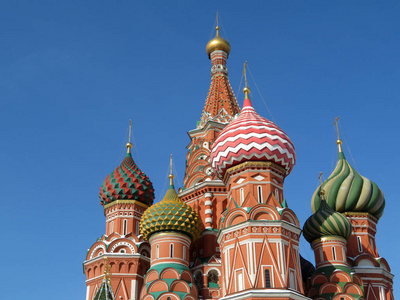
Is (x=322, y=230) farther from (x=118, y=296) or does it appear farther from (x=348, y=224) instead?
(x=118, y=296)

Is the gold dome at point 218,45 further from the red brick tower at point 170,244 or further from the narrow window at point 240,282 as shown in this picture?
the narrow window at point 240,282

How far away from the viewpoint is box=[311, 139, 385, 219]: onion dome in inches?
1053

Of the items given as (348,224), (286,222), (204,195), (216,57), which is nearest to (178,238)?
(204,195)

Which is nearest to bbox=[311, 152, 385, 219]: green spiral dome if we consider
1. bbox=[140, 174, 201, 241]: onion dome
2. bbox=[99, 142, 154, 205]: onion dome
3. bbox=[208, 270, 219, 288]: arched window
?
bbox=[208, 270, 219, 288]: arched window

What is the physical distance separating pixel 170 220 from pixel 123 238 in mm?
2936

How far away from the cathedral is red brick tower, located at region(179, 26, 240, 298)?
5 centimetres

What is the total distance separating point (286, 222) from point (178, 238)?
4762 millimetres

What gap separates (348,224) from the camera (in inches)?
939

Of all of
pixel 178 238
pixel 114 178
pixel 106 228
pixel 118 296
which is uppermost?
pixel 114 178

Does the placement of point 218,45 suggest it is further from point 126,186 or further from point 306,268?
point 306,268

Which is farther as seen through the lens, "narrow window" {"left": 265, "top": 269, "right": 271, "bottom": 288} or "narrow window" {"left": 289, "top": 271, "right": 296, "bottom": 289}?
"narrow window" {"left": 289, "top": 271, "right": 296, "bottom": 289}

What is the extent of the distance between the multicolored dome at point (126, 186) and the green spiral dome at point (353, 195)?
7.49 metres

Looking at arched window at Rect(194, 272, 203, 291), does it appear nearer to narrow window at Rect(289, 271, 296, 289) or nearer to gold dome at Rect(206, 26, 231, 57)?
narrow window at Rect(289, 271, 296, 289)

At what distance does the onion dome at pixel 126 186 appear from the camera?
26891 millimetres
